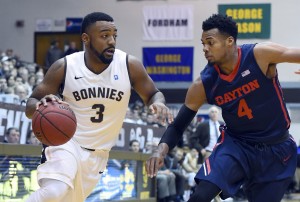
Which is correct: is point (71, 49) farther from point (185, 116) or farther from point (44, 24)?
point (185, 116)

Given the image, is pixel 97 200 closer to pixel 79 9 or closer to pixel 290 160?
pixel 290 160

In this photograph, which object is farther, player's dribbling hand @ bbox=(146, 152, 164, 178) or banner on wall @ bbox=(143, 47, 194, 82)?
banner on wall @ bbox=(143, 47, 194, 82)

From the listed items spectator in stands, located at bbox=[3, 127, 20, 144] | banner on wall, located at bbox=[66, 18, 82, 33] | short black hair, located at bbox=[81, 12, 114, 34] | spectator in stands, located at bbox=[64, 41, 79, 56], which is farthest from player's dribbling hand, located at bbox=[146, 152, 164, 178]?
banner on wall, located at bbox=[66, 18, 82, 33]

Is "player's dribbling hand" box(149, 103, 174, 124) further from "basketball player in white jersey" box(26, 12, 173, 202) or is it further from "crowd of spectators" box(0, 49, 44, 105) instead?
"crowd of spectators" box(0, 49, 44, 105)

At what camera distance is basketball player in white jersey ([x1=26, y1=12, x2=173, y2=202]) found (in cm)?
668

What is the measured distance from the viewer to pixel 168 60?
99.5 ft

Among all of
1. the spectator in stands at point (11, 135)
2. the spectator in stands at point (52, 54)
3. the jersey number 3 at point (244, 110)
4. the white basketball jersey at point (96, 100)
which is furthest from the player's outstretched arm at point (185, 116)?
the spectator in stands at point (52, 54)

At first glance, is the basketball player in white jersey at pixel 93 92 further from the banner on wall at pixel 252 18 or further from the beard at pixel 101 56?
the banner on wall at pixel 252 18

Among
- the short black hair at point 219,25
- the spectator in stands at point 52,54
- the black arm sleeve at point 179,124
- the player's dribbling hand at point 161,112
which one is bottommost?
the spectator in stands at point 52,54

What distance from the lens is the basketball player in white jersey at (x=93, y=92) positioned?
668cm

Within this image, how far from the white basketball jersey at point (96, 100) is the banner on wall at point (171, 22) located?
2355cm

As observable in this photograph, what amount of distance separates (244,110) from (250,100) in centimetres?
9

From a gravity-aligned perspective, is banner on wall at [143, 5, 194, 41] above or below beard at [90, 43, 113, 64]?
below

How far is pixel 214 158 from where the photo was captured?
6.14 metres
